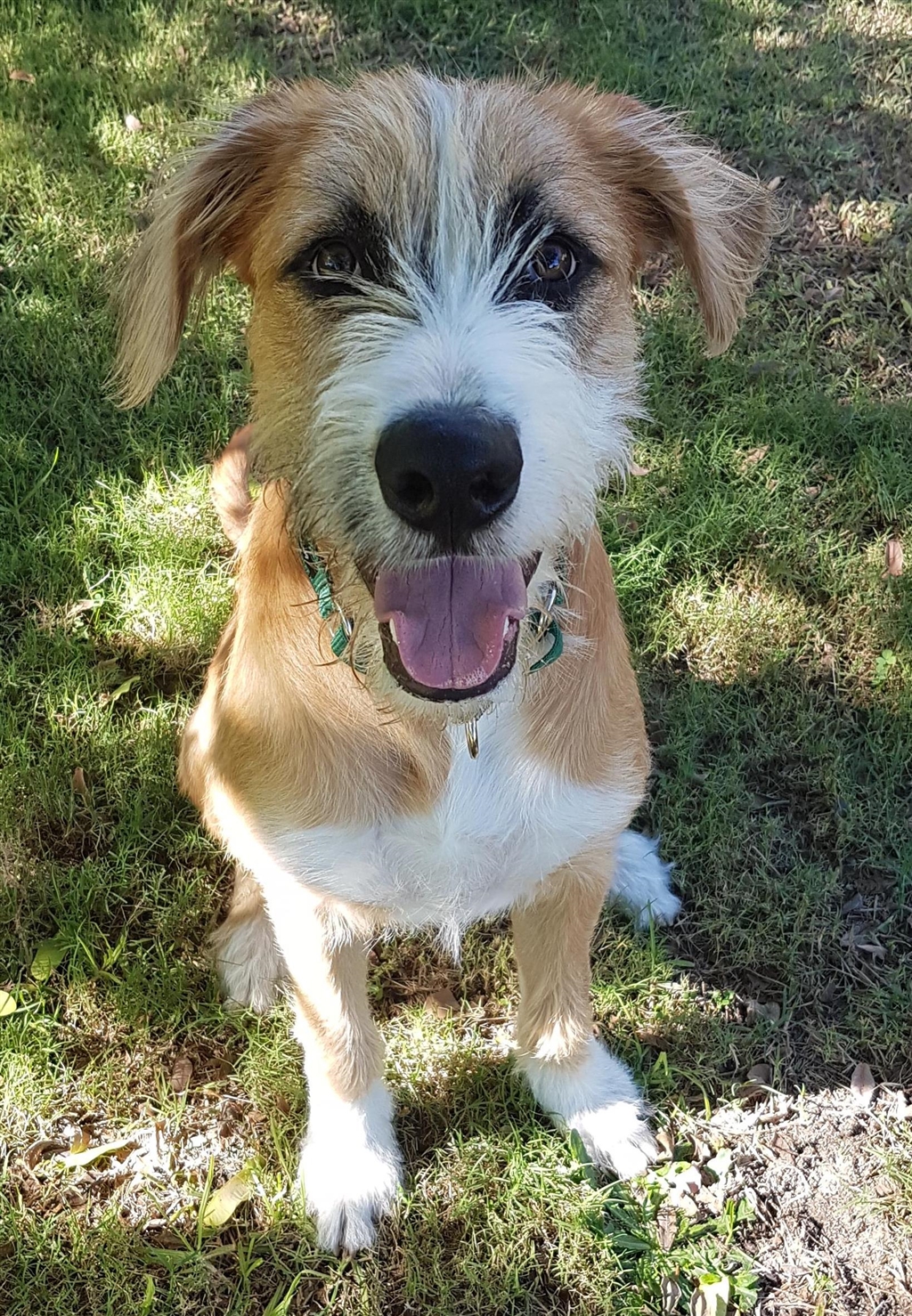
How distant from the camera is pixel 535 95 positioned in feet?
7.21

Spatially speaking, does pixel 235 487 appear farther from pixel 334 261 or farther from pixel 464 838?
pixel 464 838

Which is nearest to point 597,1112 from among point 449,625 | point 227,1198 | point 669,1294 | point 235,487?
point 669,1294

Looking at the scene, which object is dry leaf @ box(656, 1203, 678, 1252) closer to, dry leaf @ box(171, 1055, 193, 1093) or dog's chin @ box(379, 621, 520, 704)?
dry leaf @ box(171, 1055, 193, 1093)

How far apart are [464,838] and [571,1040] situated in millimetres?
986

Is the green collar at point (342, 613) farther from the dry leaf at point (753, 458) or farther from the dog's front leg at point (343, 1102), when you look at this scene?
the dry leaf at point (753, 458)

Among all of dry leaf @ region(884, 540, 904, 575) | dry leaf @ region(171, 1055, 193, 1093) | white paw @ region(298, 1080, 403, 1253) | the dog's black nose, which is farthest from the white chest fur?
dry leaf @ region(884, 540, 904, 575)

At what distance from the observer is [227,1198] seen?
9.73ft

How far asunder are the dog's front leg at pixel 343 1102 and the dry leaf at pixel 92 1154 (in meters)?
0.52

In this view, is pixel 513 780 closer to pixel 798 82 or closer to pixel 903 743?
pixel 903 743

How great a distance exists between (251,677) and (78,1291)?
1776mm

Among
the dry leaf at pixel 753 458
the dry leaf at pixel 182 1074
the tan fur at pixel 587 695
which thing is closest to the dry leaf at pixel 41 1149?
the dry leaf at pixel 182 1074

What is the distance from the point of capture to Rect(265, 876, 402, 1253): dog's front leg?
8.79ft

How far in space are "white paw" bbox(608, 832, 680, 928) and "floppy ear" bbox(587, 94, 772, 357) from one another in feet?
5.55

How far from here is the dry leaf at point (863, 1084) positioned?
10.4 feet
